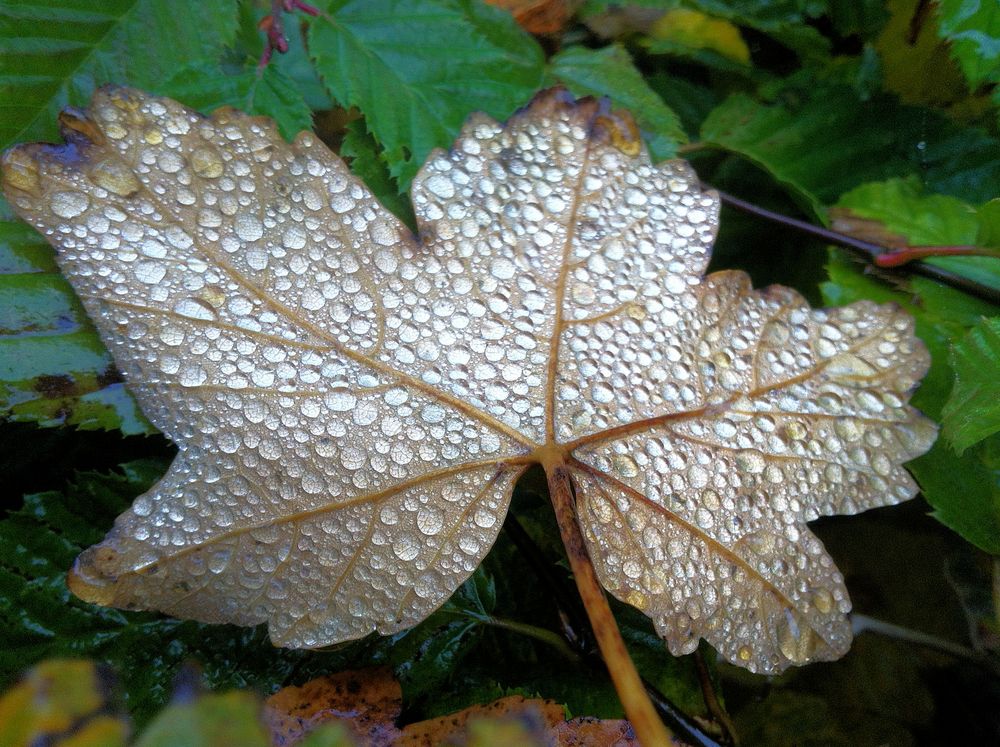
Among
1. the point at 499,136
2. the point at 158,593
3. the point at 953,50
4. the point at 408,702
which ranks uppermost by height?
the point at 953,50

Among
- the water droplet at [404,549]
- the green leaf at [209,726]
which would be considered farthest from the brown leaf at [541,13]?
the green leaf at [209,726]

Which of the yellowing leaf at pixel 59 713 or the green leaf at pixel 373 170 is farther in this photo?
the green leaf at pixel 373 170

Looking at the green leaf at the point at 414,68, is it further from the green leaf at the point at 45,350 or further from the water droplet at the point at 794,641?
the water droplet at the point at 794,641

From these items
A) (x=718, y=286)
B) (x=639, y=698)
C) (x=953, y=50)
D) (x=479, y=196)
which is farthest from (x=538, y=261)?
(x=953, y=50)

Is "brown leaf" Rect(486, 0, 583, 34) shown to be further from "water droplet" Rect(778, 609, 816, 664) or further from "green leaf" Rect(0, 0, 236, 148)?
"water droplet" Rect(778, 609, 816, 664)

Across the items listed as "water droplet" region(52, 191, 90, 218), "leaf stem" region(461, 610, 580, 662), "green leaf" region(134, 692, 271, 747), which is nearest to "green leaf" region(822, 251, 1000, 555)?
"leaf stem" region(461, 610, 580, 662)

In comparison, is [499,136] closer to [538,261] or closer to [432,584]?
[538,261]

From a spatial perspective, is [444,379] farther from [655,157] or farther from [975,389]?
[975,389]

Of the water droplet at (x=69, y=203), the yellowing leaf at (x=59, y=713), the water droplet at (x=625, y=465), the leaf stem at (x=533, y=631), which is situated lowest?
the leaf stem at (x=533, y=631)
